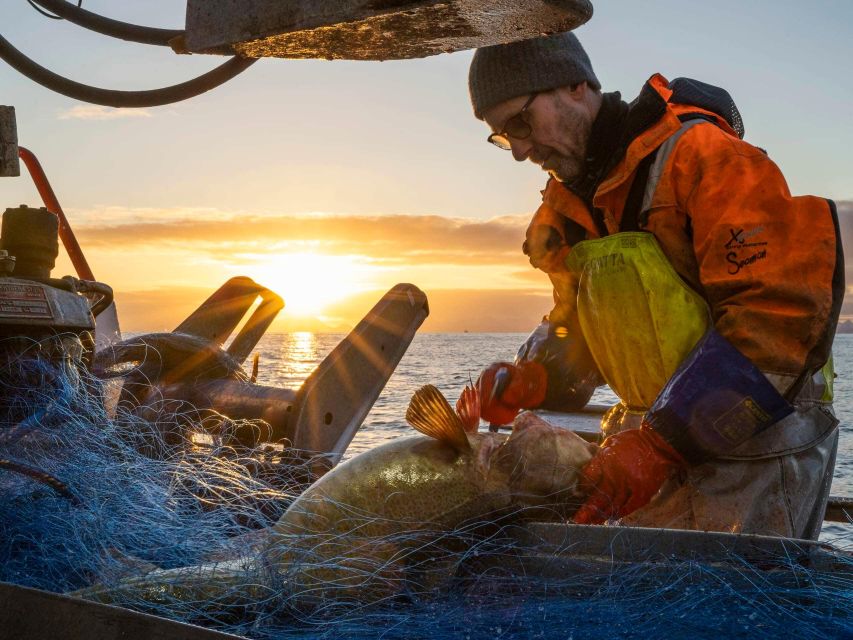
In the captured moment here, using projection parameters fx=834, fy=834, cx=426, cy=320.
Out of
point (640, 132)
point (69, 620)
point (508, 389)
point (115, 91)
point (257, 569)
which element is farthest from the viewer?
point (508, 389)

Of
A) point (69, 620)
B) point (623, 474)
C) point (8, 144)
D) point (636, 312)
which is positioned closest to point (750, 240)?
point (636, 312)

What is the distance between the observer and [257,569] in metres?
2.26

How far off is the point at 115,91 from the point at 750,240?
2683 mm

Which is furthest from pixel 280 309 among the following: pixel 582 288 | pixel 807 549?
pixel 807 549

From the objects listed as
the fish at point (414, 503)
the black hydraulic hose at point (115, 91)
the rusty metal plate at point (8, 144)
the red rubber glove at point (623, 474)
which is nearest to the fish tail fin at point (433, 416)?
the fish at point (414, 503)

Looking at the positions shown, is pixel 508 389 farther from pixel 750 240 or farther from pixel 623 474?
pixel 750 240

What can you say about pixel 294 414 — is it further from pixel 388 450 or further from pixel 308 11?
pixel 308 11

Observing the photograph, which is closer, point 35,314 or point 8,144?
point 35,314

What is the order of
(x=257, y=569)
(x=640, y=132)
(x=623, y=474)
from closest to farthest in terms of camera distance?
(x=257, y=569) < (x=623, y=474) < (x=640, y=132)

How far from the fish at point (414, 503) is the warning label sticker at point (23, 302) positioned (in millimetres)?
1342

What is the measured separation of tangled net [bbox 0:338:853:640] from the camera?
6.33 feet

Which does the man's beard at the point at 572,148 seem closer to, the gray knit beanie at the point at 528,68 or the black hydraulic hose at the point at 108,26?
the gray knit beanie at the point at 528,68

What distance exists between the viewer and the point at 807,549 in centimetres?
214

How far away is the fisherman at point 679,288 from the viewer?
106 inches
